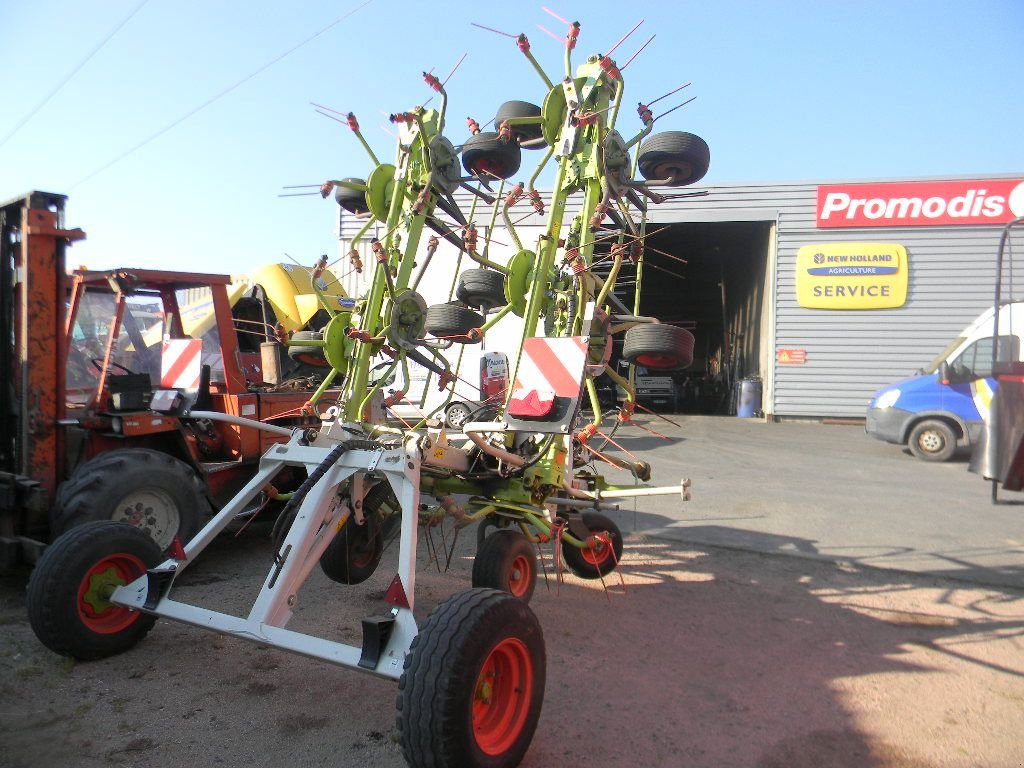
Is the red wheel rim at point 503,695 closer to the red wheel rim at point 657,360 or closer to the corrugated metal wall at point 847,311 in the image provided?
the red wheel rim at point 657,360

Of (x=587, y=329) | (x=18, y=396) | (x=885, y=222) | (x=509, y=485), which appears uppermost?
(x=885, y=222)

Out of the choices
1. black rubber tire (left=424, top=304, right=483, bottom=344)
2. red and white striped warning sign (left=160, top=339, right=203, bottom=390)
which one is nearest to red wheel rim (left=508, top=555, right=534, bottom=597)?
black rubber tire (left=424, top=304, right=483, bottom=344)

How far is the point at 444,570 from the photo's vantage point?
554 cm

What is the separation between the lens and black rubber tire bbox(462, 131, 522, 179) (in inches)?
227

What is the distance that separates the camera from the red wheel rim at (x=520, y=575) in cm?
432

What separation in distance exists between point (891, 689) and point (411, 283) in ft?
13.4

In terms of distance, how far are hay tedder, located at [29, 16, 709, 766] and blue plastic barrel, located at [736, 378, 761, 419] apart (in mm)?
12899

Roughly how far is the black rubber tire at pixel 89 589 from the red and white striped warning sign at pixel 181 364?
2146mm

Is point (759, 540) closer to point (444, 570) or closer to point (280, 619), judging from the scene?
point (444, 570)

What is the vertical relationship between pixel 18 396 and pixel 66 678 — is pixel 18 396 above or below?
above

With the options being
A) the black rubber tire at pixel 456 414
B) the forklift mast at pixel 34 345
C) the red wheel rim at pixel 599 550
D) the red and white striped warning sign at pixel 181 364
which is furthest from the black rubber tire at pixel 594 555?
the forklift mast at pixel 34 345

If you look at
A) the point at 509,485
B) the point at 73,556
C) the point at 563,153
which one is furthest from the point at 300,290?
the point at 73,556

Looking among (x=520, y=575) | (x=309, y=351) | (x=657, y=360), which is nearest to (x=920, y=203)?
(x=657, y=360)

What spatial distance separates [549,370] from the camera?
4.46 m
